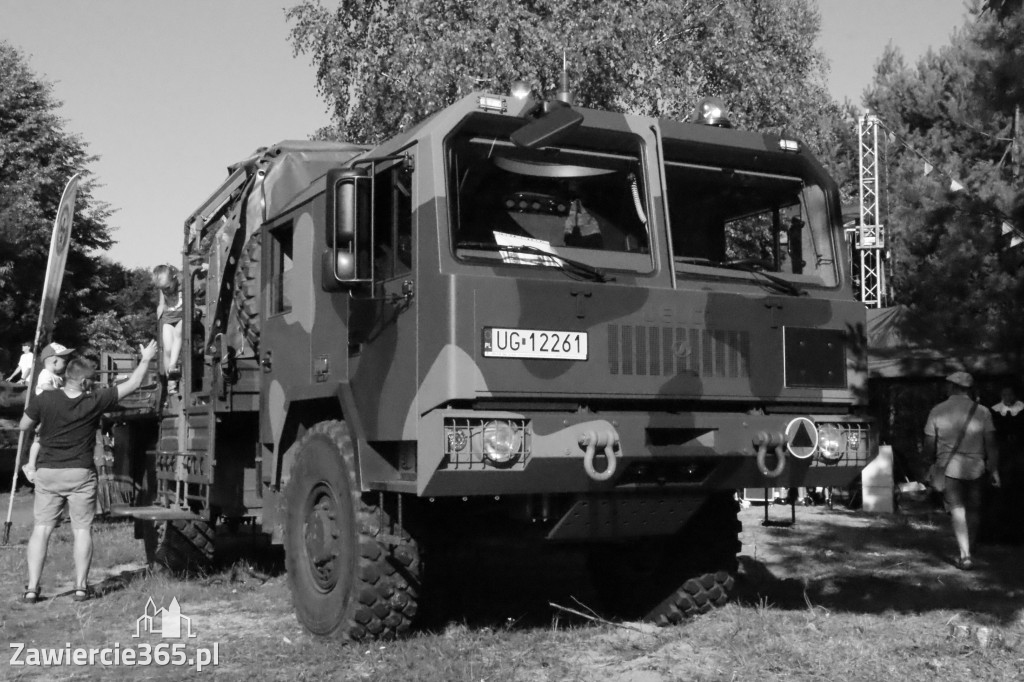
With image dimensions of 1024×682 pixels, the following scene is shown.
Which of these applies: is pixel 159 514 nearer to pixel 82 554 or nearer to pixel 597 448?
pixel 82 554

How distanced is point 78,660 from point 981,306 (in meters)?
12.8

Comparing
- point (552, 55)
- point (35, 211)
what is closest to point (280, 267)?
point (552, 55)

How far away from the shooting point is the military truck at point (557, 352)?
5.65 metres

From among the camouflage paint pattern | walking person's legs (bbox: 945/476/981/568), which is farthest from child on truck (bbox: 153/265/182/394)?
walking person's legs (bbox: 945/476/981/568)

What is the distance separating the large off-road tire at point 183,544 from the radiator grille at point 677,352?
4430 millimetres

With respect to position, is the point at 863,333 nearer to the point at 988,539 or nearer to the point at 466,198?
the point at 466,198

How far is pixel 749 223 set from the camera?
22.2 feet

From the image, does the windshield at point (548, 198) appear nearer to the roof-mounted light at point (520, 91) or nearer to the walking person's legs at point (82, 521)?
the roof-mounted light at point (520, 91)

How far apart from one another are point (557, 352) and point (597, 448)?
0.49 meters

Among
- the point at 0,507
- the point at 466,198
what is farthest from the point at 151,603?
the point at 0,507

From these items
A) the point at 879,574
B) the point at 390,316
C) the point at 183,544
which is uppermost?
the point at 390,316

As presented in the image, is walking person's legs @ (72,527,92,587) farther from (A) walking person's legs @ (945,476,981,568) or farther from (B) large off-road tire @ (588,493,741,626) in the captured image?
(A) walking person's legs @ (945,476,981,568)

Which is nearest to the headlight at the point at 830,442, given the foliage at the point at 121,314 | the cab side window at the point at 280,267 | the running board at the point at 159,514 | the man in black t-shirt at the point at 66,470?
the cab side window at the point at 280,267

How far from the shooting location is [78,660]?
628 cm
